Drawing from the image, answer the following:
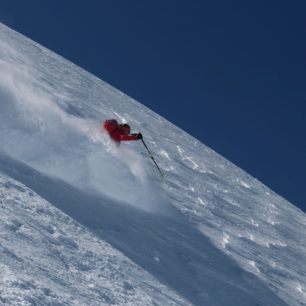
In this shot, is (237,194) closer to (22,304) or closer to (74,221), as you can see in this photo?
(74,221)

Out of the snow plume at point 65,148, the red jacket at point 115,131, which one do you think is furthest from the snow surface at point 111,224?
the red jacket at point 115,131

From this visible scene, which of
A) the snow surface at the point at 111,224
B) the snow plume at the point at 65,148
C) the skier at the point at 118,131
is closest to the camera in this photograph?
the snow surface at the point at 111,224

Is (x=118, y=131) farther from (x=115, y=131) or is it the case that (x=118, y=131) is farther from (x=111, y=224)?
(x=111, y=224)

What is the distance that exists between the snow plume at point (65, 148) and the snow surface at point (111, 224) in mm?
27

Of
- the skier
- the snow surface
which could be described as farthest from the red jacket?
the snow surface

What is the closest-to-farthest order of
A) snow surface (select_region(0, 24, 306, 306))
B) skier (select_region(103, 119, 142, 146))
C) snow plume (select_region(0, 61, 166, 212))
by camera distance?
snow surface (select_region(0, 24, 306, 306))
snow plume (select_region(0, 61, 166, 212))
skier (select_region(103, 119, 142, 146))

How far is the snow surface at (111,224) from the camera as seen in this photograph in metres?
4.12

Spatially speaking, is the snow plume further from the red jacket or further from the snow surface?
the red jacket

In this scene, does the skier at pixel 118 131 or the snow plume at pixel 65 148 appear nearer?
the snow plume at pixel 65 148

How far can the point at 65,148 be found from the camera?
7.66 metres

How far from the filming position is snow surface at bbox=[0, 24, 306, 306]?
13.5ft

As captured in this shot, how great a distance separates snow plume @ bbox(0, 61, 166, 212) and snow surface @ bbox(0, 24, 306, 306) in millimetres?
27

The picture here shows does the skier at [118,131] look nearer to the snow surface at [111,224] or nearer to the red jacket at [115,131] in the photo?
the red jacket at [115,131]

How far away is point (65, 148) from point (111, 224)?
218 cm
